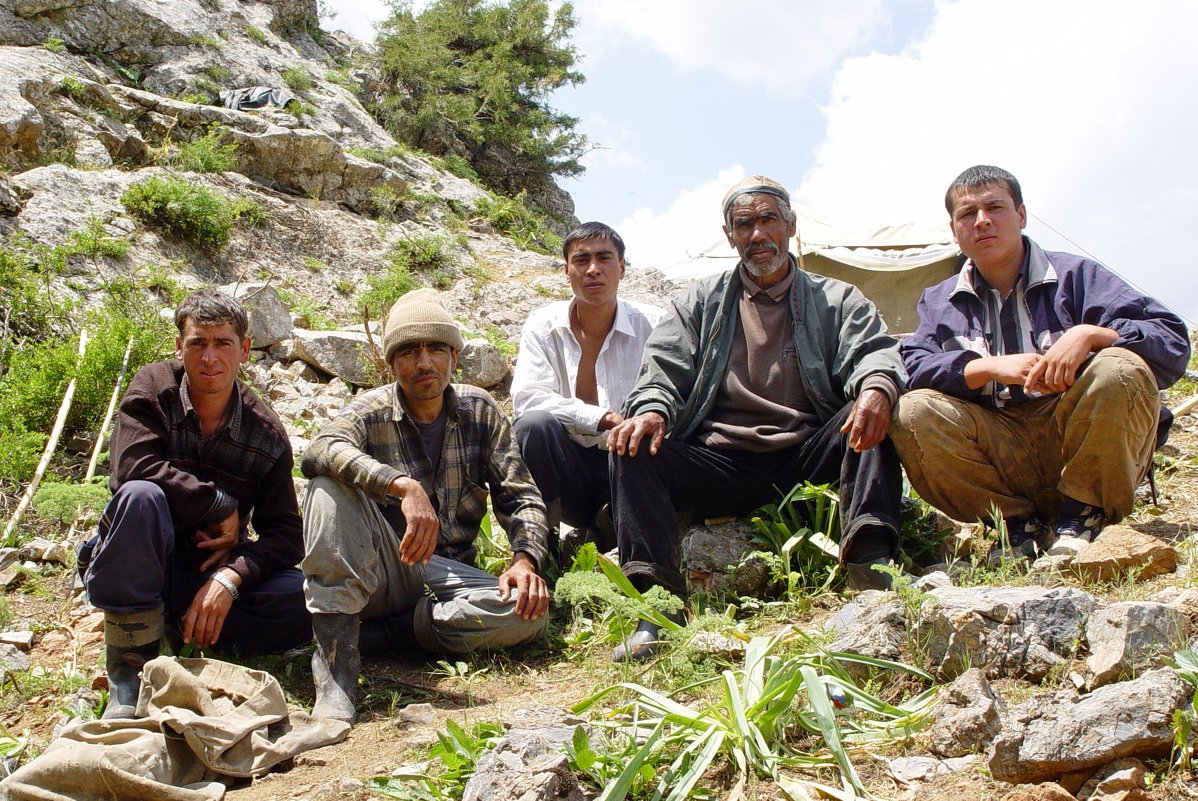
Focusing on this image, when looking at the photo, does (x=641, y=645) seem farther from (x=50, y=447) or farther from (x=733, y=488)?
(x=50, y=447)

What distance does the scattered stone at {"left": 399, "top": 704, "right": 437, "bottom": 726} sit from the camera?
2.64 meters

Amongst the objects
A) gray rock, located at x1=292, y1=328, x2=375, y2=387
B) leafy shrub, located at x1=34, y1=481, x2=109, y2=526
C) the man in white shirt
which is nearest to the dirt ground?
leafy shrub, located at x1=34, y1=481, x2=109, y2=526

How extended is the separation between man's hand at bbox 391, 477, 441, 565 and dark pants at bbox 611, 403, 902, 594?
28.0 inches

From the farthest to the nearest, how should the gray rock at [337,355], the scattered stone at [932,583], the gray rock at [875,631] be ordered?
the gray rock at [337,355] → the scattered stone at [932,583] → the gray rock at [875,631]

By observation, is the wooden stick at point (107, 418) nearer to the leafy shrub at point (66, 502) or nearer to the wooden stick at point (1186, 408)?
the leafy shrub at point (66, 502)

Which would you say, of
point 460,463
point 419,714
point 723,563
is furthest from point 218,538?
point 723,563

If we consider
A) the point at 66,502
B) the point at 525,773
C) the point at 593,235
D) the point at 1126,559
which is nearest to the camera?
the point at 525,773

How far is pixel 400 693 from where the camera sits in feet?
9.61

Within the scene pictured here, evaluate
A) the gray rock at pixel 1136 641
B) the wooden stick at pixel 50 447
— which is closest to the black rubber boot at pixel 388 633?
the gray rock at pixel 1136 641

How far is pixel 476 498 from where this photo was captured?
343 centimetres

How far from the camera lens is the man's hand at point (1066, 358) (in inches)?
117

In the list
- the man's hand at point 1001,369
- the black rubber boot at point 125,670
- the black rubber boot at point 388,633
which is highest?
the man's hand at point 1001,369

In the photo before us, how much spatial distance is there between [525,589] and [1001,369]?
182 centimetres

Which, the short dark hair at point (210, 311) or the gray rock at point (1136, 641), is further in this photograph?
the short dark hair at point (210, 311)
